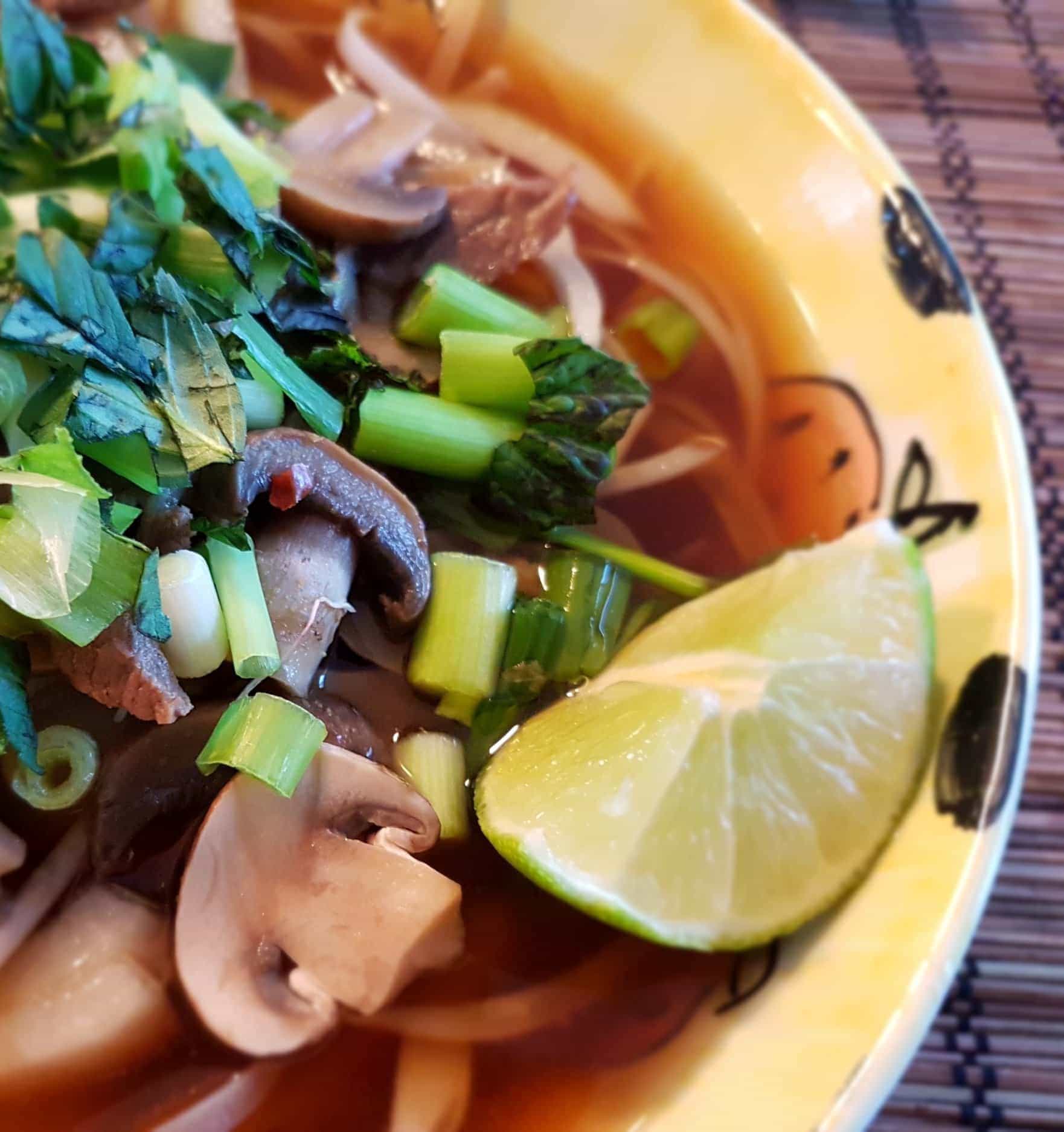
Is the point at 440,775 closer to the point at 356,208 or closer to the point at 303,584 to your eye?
the point at 303,584

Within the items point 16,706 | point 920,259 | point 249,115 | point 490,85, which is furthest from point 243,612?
point 490,85

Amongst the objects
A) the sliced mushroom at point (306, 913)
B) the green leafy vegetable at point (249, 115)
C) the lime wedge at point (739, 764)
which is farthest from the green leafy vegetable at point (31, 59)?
the lime wedge at point (739, 764)

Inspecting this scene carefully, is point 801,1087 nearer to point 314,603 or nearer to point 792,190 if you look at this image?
point 314,603

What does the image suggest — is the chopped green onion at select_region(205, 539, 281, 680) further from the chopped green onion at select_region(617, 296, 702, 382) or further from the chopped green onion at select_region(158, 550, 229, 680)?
the chopped green onion at select_region(617, 296, 702, 382)

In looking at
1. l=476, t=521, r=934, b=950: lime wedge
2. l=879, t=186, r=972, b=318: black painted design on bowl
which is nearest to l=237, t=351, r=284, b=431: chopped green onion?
l=476, t=521, r=934, b=950: lime wedge

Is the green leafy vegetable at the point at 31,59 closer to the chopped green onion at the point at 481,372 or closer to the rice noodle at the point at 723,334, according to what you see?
the chopped green onion at the point at 481,372

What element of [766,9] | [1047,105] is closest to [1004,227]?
[1047,105]


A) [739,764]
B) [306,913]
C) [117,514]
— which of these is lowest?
[306,913]
